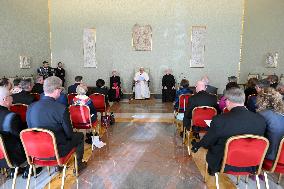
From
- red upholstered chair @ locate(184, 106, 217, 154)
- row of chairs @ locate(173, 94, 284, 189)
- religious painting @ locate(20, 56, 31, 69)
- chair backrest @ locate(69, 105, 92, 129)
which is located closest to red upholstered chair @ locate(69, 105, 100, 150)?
chair backrest @ locate(69, 105, 92, 129)

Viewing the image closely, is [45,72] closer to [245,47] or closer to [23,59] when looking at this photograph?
[23,59]

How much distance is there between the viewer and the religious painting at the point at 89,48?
1152 cm

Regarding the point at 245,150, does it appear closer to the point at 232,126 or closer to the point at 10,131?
the point at 232,126

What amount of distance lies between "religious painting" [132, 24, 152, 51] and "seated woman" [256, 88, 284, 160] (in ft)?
28.8

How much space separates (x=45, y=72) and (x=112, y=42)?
313 centimetres

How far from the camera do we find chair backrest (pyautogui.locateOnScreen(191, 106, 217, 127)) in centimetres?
438

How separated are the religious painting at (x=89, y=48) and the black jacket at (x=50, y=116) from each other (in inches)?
343

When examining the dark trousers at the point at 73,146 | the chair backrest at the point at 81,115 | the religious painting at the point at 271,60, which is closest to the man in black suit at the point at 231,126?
the dark trousers at the point at 73,146

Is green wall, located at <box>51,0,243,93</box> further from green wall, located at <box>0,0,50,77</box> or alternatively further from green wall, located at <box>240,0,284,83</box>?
green wall, located at <box>0,0,50,77</box>

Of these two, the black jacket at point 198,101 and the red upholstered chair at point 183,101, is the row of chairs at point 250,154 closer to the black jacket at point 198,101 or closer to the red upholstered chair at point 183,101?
the black jacket at point 198,101

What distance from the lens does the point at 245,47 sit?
11.5 metres

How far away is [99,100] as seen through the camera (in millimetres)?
6184

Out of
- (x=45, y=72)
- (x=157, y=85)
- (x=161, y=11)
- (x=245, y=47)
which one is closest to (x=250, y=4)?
(x=245, y=47)

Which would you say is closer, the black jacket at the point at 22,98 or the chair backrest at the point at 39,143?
the chair backrest at the point at 39,143
